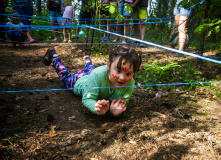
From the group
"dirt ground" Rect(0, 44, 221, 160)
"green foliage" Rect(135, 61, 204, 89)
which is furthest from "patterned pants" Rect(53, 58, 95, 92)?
"green foliage" Rect(135, 61, 204, 89)

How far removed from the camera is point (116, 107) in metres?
1.87

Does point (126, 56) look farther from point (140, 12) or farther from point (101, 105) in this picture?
point (140, 12)

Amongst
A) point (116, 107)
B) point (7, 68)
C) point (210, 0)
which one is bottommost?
point (116, 107)

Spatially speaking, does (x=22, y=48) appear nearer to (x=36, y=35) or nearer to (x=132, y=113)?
(x=36, y=35)

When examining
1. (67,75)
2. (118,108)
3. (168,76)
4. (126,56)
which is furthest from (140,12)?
(118,108)

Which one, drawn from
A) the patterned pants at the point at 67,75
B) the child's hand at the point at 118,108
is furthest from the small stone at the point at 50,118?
the patterned pants at the point at 67,75

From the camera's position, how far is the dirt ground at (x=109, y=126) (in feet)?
4.66

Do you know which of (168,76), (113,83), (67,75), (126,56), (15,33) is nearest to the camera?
(126,56)

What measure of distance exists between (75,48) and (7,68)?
209cm

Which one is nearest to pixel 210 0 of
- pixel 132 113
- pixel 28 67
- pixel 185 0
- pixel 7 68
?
pixel 185 0

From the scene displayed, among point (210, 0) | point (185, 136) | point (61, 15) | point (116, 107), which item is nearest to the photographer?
point (185, 136)

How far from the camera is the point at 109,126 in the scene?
185 centimetres

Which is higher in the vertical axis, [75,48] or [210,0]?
[210,0]

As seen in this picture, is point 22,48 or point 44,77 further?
point 22,48
